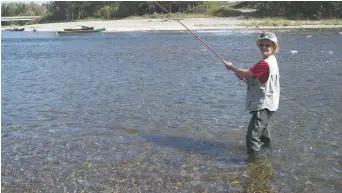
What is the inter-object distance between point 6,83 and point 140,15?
258 feet

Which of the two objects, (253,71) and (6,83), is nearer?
(253,71)

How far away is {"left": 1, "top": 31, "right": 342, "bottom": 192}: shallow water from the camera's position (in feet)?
22.0

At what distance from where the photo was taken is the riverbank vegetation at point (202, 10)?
65.4 m

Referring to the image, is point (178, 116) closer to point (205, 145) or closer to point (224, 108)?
point (224, 108)

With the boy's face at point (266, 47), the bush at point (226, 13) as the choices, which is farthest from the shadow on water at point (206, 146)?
the bush at point (226, 13)

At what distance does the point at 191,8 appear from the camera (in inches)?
3556

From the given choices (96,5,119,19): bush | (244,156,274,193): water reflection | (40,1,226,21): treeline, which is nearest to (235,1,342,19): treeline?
(40,1,226,21): treeline

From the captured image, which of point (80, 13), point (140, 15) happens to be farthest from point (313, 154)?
point (80, 13)

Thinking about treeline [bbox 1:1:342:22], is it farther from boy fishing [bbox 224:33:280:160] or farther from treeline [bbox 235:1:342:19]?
boy fishing [bbox 224:33:280:160]

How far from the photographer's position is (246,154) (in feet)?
25.3

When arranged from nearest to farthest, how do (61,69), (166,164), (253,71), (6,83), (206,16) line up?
(253,71), (166,164), (6,83), (61,69), (206,16)

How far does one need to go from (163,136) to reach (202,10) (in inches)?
3097

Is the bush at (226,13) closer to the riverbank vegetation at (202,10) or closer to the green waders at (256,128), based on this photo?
the riverbank vegetation at (202,10)

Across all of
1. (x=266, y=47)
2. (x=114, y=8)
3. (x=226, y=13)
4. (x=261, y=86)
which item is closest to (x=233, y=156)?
(x=261, y=86)
